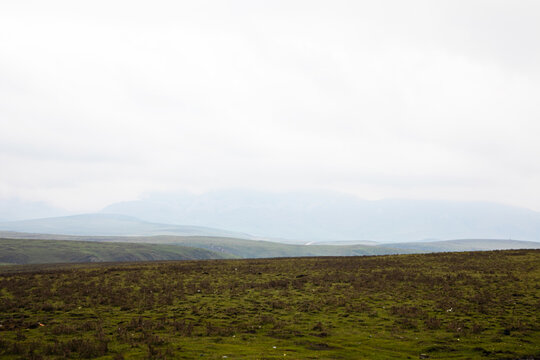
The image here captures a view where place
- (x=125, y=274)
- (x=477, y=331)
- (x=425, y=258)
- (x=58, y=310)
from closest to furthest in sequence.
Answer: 1. (x=477, y=331)
2. (x=58, y=310)
3. (x=125, y=274)
4. (x=425, y=258)

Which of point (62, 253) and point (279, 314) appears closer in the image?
point (279, 314)

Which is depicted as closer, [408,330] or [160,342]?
[160,342]

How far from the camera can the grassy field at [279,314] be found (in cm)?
2186

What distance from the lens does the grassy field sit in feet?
71.7

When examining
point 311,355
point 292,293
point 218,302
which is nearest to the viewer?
point 311,355

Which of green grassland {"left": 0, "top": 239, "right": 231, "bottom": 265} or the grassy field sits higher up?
the grassy field

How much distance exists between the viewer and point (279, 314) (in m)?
31.8

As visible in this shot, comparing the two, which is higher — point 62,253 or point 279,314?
point 279,314

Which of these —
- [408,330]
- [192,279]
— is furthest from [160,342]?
[192,279]

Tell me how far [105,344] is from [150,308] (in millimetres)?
11663

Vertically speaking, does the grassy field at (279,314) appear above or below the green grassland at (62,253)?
above

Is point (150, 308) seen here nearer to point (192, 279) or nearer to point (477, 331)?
point (192, 279)

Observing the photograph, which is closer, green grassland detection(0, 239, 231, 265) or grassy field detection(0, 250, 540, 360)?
grassy field detection(0, 250, 540, 360)

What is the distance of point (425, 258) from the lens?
65.5 metres
